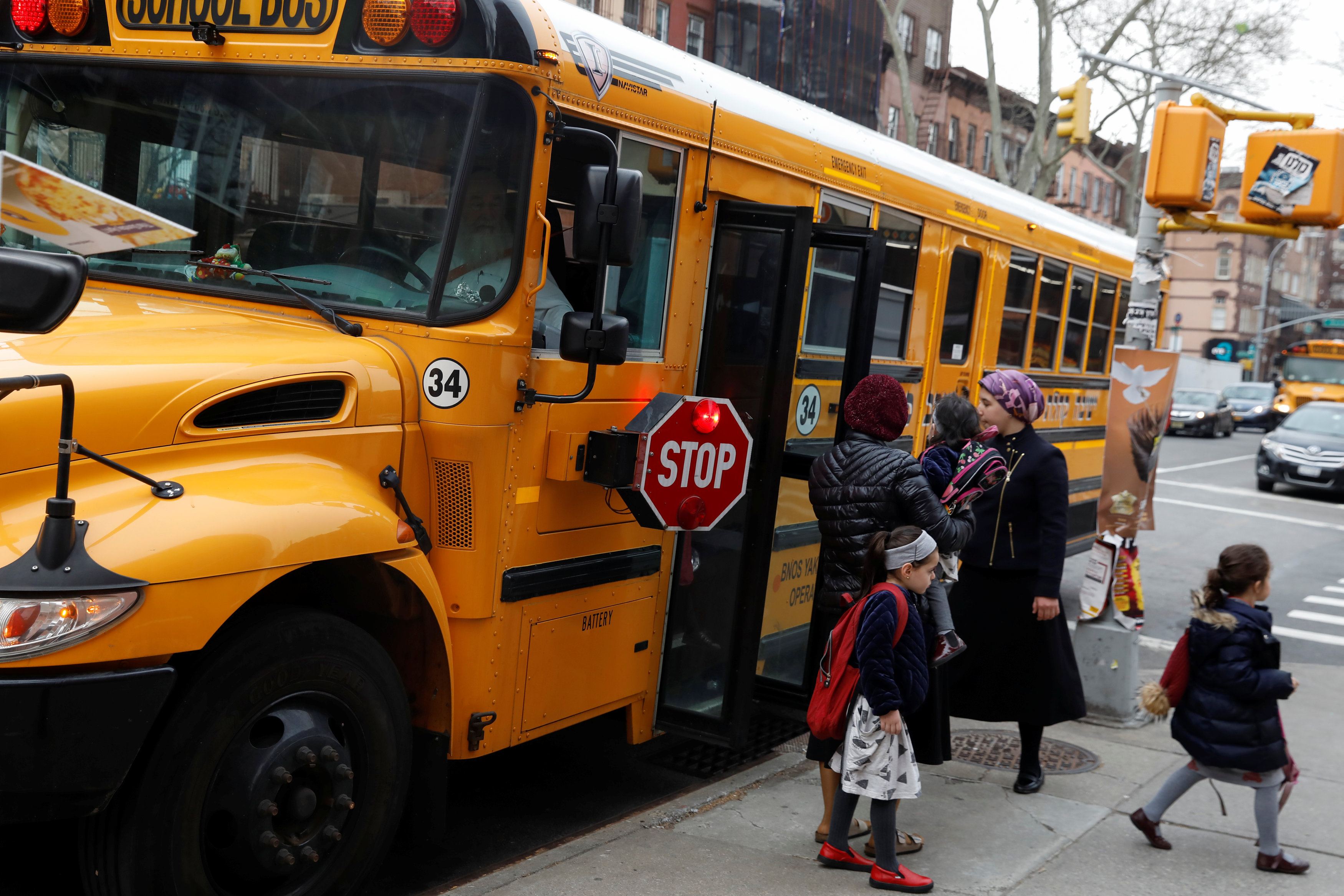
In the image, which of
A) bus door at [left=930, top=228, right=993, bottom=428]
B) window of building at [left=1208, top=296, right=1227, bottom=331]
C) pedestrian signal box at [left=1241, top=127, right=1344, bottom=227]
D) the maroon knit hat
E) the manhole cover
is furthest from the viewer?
window of building at [left=1208, top=296, right=1227, bottom=331]

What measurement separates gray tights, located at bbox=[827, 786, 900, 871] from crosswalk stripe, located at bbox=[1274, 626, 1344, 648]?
260 inches

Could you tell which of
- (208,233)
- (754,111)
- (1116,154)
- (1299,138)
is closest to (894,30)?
(1299,138)

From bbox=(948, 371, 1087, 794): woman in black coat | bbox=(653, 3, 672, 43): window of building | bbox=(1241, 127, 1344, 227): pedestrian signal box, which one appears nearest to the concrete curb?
bbox=(948, 371, 1087, 794): woman in black coat

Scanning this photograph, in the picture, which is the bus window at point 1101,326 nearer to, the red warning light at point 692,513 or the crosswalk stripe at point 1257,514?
the red warning light at point 692,513

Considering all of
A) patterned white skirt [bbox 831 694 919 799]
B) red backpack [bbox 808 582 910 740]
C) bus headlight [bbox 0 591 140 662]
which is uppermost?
bus headlight [bbox 0 591 140 662]

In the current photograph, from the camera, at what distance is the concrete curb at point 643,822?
12.6 feet

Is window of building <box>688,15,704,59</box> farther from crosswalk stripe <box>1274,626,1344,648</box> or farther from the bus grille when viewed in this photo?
the bus grille

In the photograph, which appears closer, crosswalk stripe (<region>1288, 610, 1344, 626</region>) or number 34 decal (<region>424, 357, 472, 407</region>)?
number 34 decal (<region>424, 357, 472, 407</region>)

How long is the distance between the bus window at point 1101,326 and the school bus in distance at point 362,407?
15.9 ft

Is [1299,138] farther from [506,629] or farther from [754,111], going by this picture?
[506,629]

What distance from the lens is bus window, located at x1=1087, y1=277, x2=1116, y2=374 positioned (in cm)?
930

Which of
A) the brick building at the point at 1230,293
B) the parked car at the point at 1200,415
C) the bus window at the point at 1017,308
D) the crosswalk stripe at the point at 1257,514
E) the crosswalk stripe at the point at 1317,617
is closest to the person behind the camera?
the bus window at the point at 1017,308

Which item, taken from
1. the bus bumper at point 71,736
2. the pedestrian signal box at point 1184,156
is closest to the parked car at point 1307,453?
the pedestrian signal box at point 1184,156

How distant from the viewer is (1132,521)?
20.7 feet
